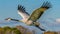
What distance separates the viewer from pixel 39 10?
777 inches

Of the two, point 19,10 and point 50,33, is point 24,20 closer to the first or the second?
point 19,10

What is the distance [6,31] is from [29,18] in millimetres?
23732

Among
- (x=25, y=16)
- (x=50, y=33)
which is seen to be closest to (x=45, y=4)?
(x=25, y=16)

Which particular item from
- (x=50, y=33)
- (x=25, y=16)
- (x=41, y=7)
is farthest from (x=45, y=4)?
A: (x=50, y=33)

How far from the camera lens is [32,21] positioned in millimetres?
22203

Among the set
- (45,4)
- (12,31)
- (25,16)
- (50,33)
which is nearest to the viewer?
(45,4)

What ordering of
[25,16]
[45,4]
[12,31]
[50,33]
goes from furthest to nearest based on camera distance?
[50,33], [12,31], [25,16], [45,4]

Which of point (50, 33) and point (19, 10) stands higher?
point (50, 33)

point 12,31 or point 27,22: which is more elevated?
point 12,31

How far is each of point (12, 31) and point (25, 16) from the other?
→ 22.7 meters

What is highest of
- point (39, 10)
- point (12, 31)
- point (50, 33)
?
point (50, 33)

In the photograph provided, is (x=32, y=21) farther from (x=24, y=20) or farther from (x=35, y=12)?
(x=35, y=12)

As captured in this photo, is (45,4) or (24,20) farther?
(24,20)

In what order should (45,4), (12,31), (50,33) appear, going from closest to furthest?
(45,4) → (12,31) → (50,33)
